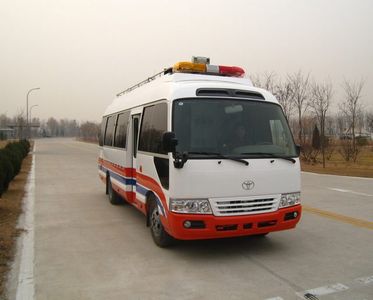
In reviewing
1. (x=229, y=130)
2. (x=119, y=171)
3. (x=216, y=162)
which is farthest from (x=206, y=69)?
(x=119, y=171)

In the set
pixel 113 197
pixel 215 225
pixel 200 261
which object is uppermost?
pixel 215 225

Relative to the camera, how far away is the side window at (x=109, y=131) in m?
11.1

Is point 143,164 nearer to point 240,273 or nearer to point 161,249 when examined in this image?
point 161,249

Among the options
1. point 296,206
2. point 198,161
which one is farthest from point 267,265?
point 198,161

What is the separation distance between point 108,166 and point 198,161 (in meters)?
6.20

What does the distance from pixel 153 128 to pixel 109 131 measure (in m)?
4.90

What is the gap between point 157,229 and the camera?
22.2ft

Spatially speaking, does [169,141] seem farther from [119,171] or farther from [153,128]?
[119,171]

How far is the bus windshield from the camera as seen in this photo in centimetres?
599

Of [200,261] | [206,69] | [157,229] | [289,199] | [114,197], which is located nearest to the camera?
[200,261]

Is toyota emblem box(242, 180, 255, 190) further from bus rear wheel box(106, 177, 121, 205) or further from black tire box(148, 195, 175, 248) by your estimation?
bus rear wheel box(106, 177, 121, 205)

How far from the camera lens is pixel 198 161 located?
19.0 ft

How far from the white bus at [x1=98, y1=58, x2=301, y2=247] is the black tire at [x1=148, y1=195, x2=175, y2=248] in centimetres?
2

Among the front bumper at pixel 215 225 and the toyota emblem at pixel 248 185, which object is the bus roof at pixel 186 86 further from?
the front bumper at pixel 215 225
